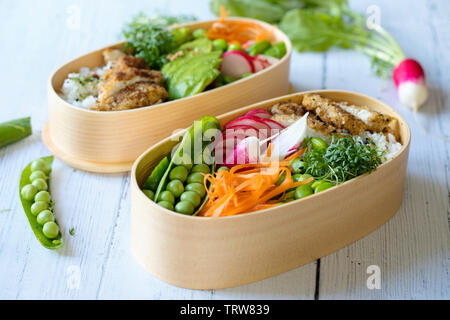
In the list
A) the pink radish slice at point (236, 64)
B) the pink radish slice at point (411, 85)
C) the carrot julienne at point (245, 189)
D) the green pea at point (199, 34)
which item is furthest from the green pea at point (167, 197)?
→ the pink radish slice at point (411, 85)

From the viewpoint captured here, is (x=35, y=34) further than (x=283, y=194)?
Yes

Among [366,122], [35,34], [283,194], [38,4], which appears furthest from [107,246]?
[38,4]

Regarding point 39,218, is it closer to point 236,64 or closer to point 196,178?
point 196,178

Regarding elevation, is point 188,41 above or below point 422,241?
above

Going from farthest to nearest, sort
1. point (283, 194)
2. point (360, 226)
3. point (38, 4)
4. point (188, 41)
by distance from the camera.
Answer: point (38, 4) → point (188, 41) → point (360, 226) → point (283, 194)

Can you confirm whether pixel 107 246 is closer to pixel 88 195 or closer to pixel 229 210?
pixel 88 195

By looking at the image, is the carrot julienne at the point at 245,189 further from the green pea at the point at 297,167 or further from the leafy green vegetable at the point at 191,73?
the leafy green vegetable at the point at 191,73
